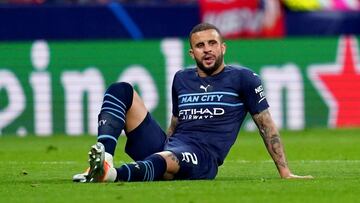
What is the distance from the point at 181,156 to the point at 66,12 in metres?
11.0

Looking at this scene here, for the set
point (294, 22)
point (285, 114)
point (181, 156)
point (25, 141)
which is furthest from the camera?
point (294, 22)

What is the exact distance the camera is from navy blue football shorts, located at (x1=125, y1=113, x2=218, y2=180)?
1089 cm

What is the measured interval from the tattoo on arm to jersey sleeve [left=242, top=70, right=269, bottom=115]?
0.06 meters

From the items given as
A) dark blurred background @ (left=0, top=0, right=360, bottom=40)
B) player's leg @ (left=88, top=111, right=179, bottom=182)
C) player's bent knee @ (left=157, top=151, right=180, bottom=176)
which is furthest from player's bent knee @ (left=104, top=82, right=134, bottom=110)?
dark blurred background @ (left=0, top=0, right=360, bottom=40)

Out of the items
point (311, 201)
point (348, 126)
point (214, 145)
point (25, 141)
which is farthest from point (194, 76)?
point (348, 126)

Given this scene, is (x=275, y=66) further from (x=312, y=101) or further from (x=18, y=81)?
(x=18, y=81)

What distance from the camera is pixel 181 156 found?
1084 cm

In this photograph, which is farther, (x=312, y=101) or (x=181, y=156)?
(x=312, y=101)

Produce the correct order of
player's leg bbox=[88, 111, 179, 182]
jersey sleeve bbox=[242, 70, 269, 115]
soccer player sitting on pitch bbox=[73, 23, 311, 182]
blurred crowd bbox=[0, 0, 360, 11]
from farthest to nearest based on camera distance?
blurred crowd bbox=[0, 0, 360, 11], jersey sleeve bbox=[242, 70, 269, 115], soccer player sitting on pitch bbox=[73, 23, 311, 182], player's leg bbox=[88, 111, 179, 182]

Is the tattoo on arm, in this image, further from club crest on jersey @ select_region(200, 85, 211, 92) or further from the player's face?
the player's face

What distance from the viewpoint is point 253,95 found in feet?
36.2

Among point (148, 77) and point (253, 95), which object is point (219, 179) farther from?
point (148, 77)

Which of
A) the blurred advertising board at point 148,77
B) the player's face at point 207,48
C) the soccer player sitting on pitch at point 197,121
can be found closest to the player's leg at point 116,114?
the soccer player sitting on pitch at point 197,121

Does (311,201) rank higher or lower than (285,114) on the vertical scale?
higher
